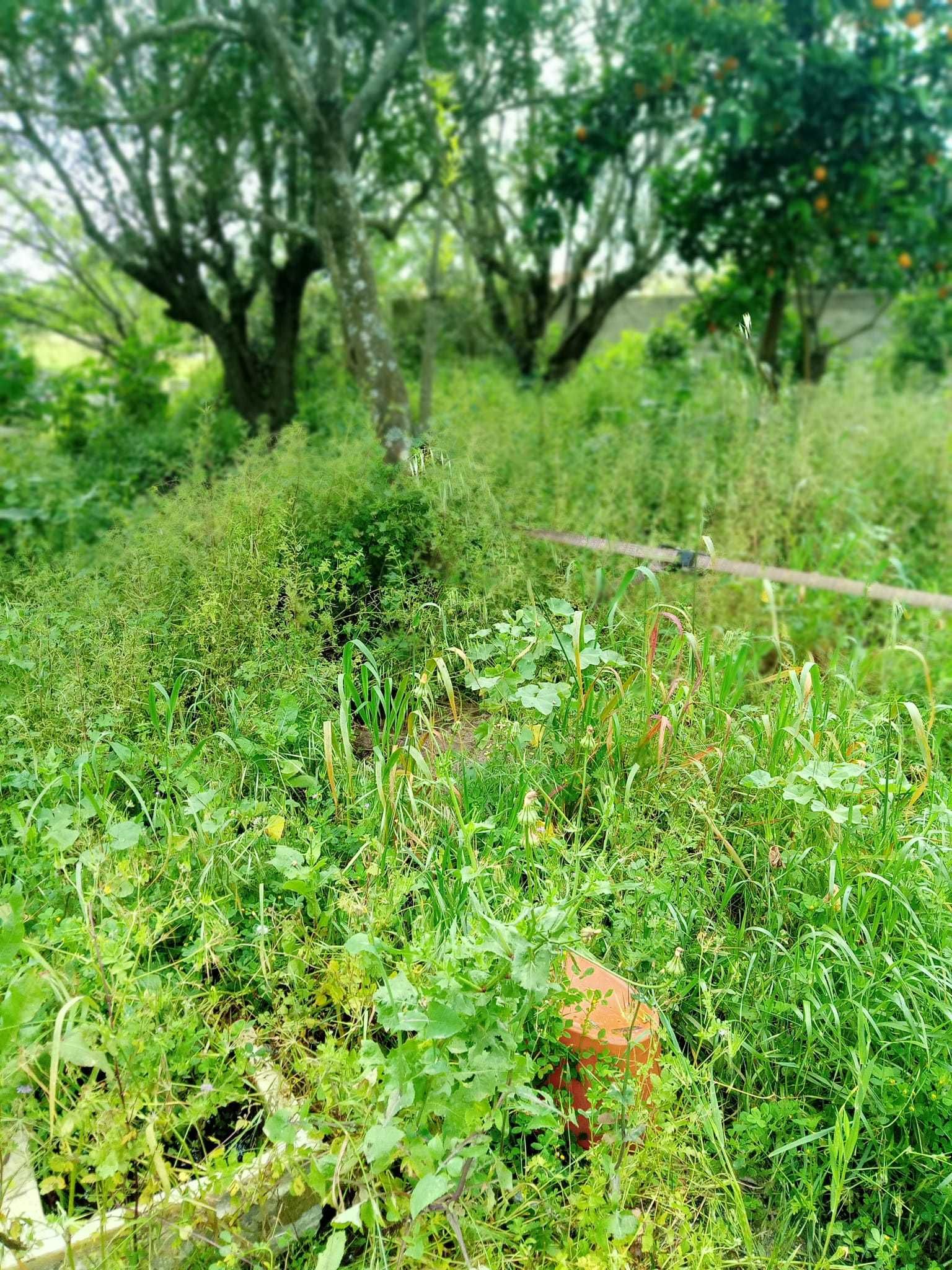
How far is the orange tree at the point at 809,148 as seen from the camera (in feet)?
19.0

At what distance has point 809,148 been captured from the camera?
20.9ft

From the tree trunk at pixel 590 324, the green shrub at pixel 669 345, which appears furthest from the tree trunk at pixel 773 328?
the tree trunk at pixel 590 324

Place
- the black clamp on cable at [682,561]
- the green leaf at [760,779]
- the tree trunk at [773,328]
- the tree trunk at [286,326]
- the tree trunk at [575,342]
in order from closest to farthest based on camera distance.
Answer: the green leaf at [760,779]
the black clamp on cable at [682,561]
the tree trunk at [773,328]
the tree trunk at [286,326]
the tree trunk at [575,342]

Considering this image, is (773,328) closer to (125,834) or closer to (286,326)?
(286,326)

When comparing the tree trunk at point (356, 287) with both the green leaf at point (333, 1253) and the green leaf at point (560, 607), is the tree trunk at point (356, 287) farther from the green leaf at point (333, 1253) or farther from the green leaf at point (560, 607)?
the green leaf at point (333, 1253)

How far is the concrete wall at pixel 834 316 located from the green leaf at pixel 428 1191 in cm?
990

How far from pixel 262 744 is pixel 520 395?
18.5ft

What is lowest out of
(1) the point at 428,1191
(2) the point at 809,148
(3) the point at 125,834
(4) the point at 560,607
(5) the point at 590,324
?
(1) the point at 428,1191

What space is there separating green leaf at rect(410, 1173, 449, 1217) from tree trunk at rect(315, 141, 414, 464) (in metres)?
4.28

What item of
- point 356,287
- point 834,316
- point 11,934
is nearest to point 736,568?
point 11,934

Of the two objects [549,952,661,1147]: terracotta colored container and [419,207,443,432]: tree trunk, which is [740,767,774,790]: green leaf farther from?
[419,207,443,432]: tree trunk

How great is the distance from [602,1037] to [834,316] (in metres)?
12.0

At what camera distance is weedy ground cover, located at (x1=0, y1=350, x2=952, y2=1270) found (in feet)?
5.08

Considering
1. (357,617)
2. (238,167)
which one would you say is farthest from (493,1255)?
(238,167)
